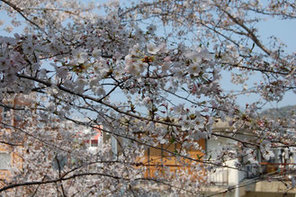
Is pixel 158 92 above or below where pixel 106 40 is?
below

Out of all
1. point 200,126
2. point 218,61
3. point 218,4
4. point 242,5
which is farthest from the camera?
point 242,5

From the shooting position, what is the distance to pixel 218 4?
5.77 meters

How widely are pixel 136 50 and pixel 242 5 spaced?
5358mm

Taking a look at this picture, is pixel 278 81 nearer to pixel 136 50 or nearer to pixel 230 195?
pixel 136 50

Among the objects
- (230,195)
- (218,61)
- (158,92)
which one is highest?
(218,61)

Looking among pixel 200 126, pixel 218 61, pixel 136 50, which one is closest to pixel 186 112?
pixel 200 126

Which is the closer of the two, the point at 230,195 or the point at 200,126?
the point at 200,126

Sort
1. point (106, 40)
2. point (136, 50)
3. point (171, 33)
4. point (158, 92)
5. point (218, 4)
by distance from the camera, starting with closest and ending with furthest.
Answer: point (136, 50), point (158, 92), point (106, 40), point (171, 33), point (218, 4)

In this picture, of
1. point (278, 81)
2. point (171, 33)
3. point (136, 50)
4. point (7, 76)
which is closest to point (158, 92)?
point (136, 50)

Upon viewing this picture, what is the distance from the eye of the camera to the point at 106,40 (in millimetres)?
2424

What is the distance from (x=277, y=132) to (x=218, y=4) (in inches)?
116

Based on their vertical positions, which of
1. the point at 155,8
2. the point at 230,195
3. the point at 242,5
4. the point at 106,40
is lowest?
the point at 230,195

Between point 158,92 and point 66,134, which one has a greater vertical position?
point 158,92

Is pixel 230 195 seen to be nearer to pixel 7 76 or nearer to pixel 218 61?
pixel 218 61
